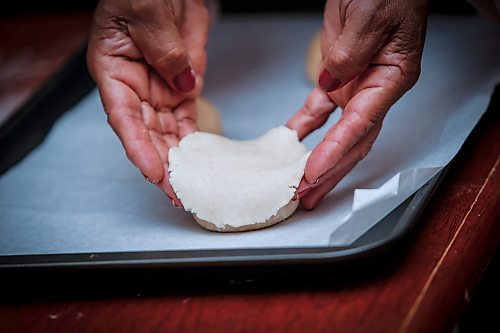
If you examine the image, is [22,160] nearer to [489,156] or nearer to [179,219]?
[179,219]

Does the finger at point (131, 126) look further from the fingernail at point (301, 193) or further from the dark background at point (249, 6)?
the dark background at point (249, 6)

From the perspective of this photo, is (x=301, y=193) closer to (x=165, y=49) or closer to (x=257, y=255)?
(x=257, y=255)

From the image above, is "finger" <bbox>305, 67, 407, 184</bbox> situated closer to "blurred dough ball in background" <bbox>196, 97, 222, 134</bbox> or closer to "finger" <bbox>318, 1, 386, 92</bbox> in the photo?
"finger" <bbox>318, 1, 386, 92</bbox>

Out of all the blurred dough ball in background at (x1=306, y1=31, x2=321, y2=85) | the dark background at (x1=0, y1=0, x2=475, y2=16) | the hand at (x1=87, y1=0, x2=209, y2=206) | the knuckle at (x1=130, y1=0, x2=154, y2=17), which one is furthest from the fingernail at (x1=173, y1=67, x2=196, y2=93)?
the dark background at (x1=0, y1=0, x2=475, y2=16)

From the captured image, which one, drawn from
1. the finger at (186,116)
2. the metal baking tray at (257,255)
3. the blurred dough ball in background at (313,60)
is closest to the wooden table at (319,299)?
the metal baking tray at (257,255)

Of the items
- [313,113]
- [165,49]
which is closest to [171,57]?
[165,49]
